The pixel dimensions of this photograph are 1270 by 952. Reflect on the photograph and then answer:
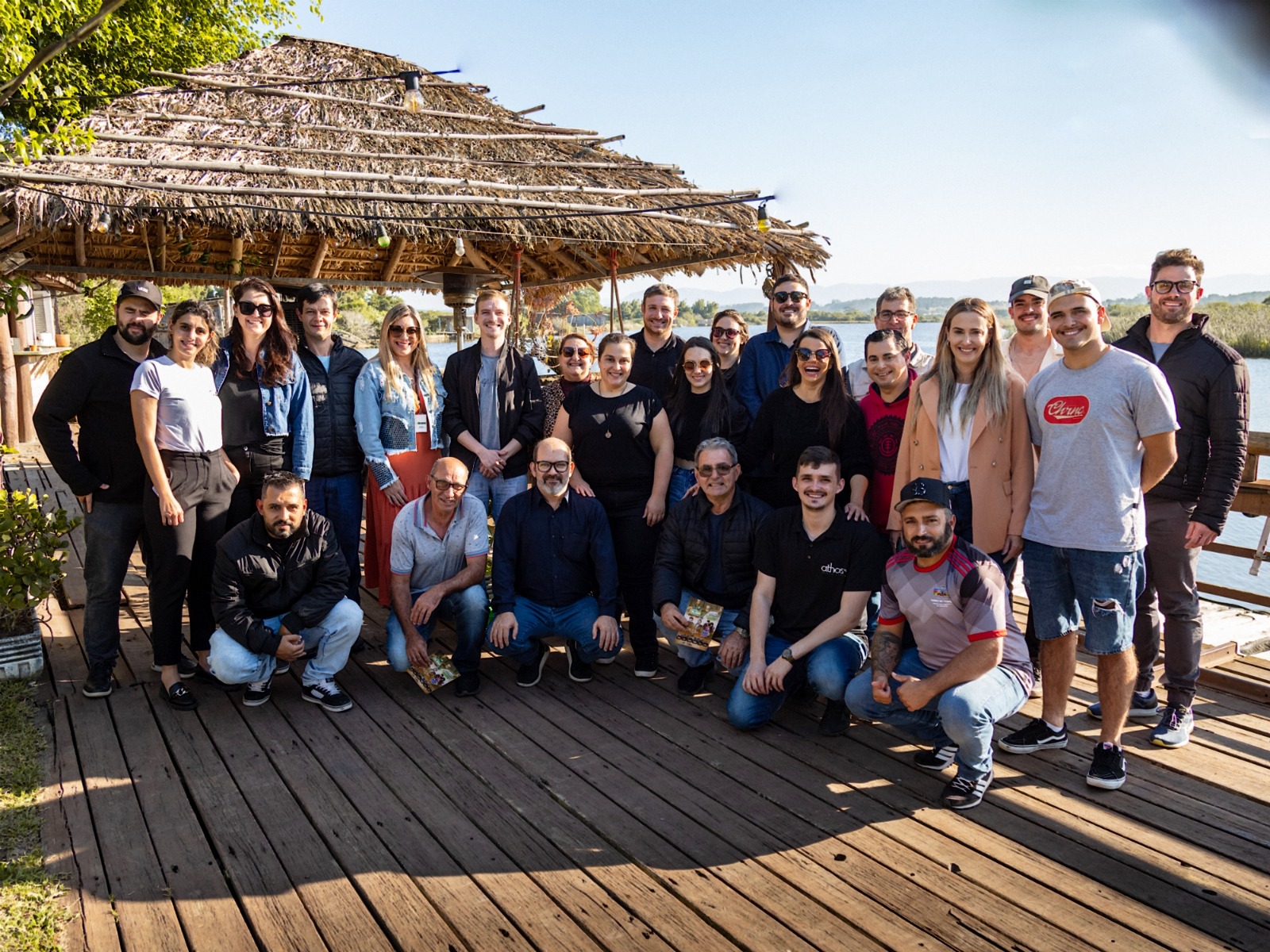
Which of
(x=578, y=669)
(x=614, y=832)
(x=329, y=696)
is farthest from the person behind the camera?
(x=578, y=669)

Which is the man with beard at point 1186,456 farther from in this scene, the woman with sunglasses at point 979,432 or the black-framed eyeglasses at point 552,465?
the black-framed eyeglasses at point 552,465

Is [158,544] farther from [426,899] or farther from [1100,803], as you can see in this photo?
[1100,803]

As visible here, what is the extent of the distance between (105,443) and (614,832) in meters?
2.67

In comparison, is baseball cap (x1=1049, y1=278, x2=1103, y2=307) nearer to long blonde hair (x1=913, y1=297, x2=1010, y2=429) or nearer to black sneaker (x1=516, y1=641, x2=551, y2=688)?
long blonde hair (x1=913, y1=297, x2=1010, y2=429)

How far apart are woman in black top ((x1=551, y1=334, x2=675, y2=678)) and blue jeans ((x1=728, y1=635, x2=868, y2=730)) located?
A: 2.46 feet

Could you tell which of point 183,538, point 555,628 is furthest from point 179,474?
point 555,628

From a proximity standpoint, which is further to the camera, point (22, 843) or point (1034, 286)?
point (1034, 286)

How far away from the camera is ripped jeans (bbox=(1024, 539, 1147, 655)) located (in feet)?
10.5

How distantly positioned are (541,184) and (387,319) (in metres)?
3.46

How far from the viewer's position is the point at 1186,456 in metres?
3.53

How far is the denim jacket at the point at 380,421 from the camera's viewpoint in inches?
177

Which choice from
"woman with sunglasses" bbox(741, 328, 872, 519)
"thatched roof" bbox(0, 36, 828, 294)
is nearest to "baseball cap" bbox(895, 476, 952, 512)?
"woman with sunglasses" bbox(741, 328, 872, 519)

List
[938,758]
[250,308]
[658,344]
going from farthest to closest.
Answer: [658,344]
[250,308]
[938,758]

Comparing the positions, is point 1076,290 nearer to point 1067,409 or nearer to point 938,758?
point 1067,409
